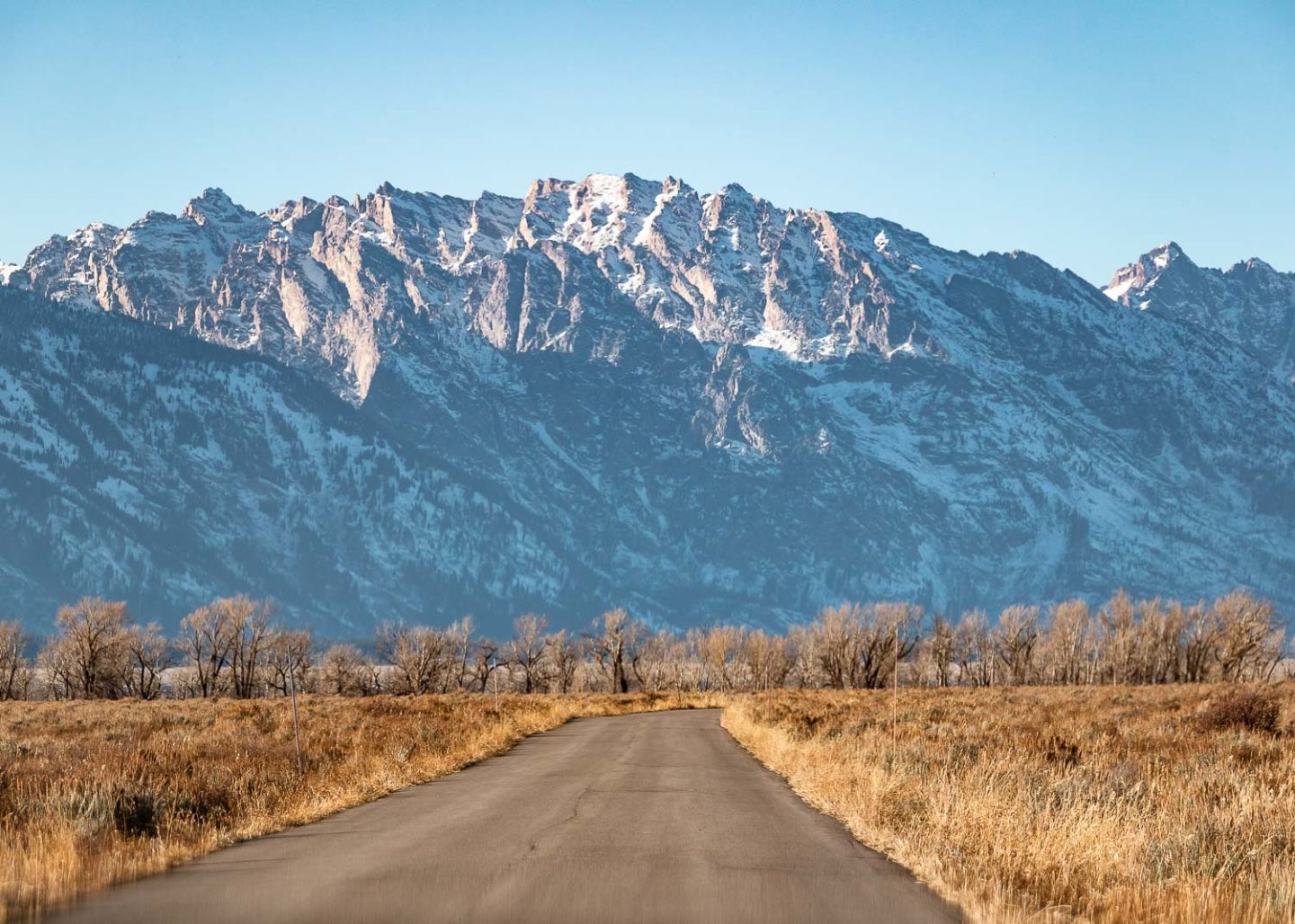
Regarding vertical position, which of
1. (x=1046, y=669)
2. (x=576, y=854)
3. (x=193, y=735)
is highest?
(x=576, y=854)

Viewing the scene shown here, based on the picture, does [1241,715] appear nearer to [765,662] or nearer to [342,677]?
[342,677]

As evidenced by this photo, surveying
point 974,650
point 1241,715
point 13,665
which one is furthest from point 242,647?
point 1241,715

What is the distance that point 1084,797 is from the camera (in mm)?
15445

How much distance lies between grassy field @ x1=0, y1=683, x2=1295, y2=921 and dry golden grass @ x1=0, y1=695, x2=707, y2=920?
0.17 feet

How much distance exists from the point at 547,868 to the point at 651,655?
503 ft

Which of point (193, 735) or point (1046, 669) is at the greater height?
point (193, 735)

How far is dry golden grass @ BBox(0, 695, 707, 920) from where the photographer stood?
11.9 meters

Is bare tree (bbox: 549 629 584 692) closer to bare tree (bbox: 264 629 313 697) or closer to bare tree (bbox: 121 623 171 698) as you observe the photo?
bare tree (bbox: 264 629 313 697)

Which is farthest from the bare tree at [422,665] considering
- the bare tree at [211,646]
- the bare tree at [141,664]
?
the bare tree at [141,664]

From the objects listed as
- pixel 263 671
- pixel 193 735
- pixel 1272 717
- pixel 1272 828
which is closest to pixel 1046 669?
pixel 263 671

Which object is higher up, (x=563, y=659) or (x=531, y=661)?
(x=531, y=661)

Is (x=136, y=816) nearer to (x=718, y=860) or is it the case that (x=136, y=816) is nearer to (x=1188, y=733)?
(x=718, y=860)

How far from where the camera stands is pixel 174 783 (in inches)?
684

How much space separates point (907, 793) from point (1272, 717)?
2133cm
